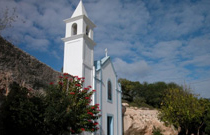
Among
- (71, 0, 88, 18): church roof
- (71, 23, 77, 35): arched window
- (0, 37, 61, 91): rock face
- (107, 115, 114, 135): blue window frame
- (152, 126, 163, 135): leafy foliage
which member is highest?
(71, 0, 88, 18): church roof

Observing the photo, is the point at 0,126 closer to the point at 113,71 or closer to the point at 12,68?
the point at 12,68

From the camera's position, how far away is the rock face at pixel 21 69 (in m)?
6.37

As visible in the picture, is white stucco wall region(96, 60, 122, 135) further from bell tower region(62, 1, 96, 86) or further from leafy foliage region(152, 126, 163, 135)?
leafy foliage region(152, 126, 163, 135)

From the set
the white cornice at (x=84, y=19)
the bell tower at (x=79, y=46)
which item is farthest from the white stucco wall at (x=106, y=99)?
the white cornice at (x=84, y=19)

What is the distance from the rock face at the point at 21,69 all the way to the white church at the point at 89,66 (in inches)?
136

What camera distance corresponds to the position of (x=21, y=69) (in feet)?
23.7

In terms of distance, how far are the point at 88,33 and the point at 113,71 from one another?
453 centimetres

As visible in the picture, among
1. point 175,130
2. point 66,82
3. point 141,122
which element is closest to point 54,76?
point 66,82

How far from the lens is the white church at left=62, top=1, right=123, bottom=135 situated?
40.6ft

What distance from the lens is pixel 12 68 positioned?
22.2ft

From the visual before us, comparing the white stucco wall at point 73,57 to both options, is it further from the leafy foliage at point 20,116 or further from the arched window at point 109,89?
the leafy foliage at point 20,116

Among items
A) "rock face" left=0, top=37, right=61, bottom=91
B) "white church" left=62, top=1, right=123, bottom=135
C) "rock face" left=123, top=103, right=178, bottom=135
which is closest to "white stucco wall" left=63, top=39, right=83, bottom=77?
"white church" left=62, top=1, right=123, bottom=135

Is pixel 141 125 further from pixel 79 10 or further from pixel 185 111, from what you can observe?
pixel 79 10

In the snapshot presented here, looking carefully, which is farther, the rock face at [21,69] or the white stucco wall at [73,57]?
the white stucco wall at [73,57]
